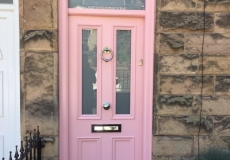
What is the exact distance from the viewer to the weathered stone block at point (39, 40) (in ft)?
9.75

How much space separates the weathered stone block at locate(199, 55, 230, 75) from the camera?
3102 millimetres

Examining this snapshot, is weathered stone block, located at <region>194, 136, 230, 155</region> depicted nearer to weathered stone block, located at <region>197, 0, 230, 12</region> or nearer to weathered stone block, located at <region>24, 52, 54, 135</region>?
weathered stone block, located at <region>197, 0, 230, 12</region>

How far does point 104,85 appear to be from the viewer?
126 inches

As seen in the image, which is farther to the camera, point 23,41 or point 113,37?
point 113,37

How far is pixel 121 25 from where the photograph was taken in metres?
3.17

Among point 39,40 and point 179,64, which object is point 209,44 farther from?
point 39,40

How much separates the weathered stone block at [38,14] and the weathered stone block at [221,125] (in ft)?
Result: 7.36

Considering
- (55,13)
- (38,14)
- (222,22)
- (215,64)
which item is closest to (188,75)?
(215,64)

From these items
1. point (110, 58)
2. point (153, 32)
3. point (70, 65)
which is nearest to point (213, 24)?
point (153, 32)

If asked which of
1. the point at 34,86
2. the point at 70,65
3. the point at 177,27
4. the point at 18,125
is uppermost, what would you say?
the point at 177,27

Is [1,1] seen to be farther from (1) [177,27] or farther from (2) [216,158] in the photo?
(2) [216,158]

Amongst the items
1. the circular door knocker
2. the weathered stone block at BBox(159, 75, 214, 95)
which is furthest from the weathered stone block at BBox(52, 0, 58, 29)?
the weathered stone block at BBox(159, 75, 214, 95)

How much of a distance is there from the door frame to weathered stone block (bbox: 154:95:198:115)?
106 millimetres

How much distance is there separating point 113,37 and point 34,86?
1085 mm
